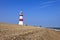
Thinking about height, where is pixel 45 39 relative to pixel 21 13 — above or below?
below

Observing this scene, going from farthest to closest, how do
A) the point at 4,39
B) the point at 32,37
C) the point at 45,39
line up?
the point at 45,39 → the point at 32,37 → the point at 4,39

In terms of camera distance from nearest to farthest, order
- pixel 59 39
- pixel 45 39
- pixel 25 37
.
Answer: pixel 25 37 < pixel 45 39 < pixel 59 39

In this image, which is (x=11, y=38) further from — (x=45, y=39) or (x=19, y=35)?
(x=45, y=39)

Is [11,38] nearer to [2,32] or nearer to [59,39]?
[2,32]

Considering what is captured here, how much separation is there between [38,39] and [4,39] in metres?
2.81

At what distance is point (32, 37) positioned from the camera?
968cm

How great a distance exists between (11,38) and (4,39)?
442 millimetres

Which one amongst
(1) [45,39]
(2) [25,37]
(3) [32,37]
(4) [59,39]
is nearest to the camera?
(2) [25,37]

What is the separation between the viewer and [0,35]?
8.06 metres

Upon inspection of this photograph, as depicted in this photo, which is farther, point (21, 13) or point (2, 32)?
point (21, 13)

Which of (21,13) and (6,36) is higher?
(21,13)

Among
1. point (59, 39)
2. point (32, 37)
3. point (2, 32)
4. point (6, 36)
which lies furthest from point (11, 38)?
point (59, 39)

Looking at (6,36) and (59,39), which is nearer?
(6,36)

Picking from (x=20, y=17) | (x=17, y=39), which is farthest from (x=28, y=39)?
(x=20, y=17)
